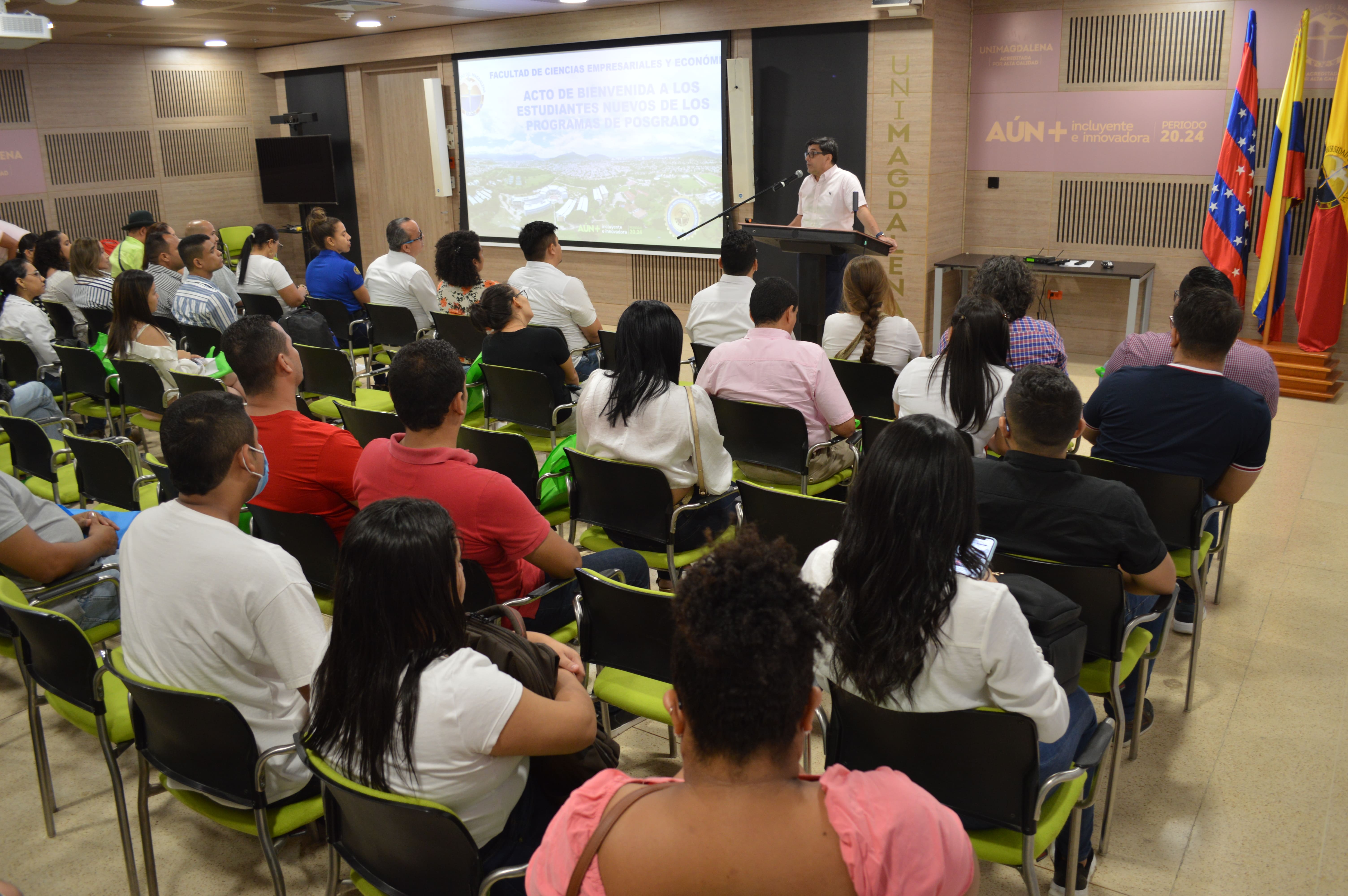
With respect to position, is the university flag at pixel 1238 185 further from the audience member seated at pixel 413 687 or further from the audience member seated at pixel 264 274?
the audience member seated at pixel 413 687

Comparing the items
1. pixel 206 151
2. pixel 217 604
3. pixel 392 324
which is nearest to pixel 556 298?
pixel 392 324

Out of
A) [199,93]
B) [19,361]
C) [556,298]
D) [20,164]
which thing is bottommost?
[19,361]

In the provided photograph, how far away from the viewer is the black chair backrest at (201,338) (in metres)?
5.70

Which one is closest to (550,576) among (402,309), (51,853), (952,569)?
(952,569)

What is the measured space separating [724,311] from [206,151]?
9.43 m

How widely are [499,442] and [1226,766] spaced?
8.38ft

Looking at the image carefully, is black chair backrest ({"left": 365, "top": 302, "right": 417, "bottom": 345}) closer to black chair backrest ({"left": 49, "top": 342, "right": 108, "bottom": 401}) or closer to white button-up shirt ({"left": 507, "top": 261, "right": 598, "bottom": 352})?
white button-up shirt ({"left": 507, "top": 261, "right": 598, "bottom": 352})

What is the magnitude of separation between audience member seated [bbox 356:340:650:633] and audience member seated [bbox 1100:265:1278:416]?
2121 millimetres

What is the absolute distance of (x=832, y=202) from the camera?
7539 millimetres

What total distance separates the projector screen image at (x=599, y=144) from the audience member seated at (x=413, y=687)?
756 cm

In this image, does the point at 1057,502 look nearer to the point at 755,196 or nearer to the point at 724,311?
the point at 724,311

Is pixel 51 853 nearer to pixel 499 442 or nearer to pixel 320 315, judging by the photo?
pixel 499 442

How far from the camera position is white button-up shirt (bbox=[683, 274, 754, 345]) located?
5.07 metres

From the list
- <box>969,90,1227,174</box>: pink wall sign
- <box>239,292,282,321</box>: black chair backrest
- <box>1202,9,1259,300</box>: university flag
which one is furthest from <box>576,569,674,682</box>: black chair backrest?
<box>969,90,1227,174</box>: pink wall sign
